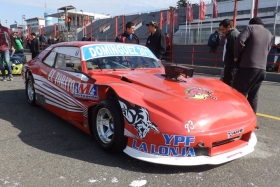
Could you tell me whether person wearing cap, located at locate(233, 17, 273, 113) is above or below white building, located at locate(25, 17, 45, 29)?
below

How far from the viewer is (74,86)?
3439 millimetres

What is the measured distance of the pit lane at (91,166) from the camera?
2.38 metres

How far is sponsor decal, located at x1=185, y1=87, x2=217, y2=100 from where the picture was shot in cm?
277

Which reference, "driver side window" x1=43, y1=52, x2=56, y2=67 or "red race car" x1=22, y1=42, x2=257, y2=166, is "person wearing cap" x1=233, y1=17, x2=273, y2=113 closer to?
"red race car" x1=22, y1=42, x2=257, y2=166

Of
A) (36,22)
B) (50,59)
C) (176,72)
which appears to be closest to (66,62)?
(50,59)

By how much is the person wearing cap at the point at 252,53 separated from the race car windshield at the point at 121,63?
1.27 meters

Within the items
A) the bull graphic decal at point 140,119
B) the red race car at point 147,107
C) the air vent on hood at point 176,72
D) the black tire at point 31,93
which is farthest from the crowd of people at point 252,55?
the black tire at point 31,93

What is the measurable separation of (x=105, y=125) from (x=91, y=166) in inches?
20.0

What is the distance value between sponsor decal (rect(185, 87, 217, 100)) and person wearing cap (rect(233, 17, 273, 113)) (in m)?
1.13

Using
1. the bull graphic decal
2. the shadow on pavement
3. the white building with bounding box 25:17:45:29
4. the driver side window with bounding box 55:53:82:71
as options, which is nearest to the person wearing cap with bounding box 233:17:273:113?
the shadow on pavement

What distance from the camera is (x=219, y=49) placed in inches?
482

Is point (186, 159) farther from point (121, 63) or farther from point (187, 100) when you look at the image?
point (121, 63)

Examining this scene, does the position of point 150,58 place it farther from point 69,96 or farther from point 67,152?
point 67,152

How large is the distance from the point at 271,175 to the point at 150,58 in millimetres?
2456
